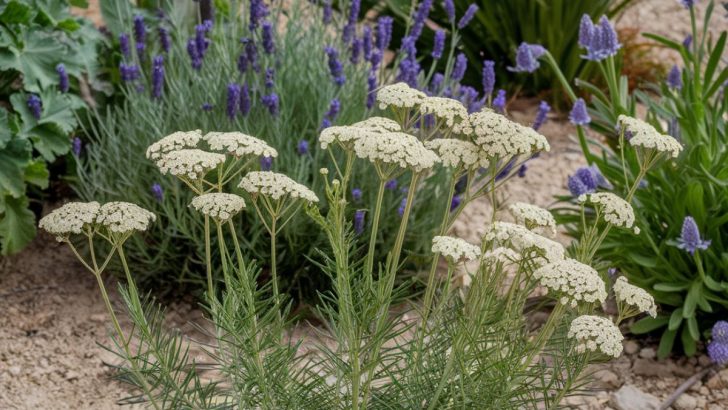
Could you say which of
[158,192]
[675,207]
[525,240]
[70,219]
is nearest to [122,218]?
[70,219]

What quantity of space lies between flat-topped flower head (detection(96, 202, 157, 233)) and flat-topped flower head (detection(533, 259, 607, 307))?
0.78 meters

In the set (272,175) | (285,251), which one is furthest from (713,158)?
(272,175)

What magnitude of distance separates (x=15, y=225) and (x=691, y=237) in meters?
2.39

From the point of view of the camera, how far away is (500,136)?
1907mm

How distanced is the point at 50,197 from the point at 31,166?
0.50m

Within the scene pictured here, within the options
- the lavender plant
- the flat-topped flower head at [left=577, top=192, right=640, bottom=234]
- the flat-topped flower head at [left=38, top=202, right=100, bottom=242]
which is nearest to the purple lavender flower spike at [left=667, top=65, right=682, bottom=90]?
the lavender plant

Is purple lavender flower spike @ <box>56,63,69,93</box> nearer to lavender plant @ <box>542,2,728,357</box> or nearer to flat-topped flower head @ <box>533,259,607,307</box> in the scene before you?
lavender plant @ <box>542,2,728,357</box>

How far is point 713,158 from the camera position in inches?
129

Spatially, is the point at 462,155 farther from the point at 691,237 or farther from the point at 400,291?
the point at 691,237

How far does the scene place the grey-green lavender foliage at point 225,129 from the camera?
11.1 feet

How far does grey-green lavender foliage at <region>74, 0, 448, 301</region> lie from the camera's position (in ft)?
11.1

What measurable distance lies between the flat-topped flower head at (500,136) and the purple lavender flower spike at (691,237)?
3.58ft

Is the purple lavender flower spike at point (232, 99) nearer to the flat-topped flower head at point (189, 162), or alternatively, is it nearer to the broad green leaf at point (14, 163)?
the broad green leaf at point (14, 163)

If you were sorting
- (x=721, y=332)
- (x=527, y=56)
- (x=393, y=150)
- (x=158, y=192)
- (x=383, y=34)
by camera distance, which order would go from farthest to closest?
(x=383, y=34)
(x=527, y=56)
(x=158, y=192)
(x=721, y=332)
(x=393, y=150)
